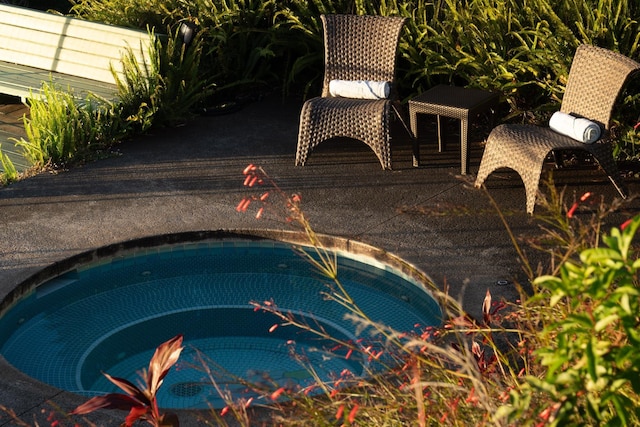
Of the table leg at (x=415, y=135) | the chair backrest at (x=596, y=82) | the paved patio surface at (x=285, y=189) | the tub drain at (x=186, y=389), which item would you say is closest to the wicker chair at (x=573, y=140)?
the chair backrest at (x=596, y=82)

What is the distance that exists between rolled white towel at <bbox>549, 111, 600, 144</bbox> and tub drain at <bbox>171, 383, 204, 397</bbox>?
2.73 meters

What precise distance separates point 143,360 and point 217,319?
1.66 ft

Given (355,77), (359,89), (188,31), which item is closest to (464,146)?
(359,89)

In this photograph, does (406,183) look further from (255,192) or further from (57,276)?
(57,276)

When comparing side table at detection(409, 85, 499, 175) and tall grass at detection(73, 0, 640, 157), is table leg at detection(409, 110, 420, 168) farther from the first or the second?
tall grass at detection(73, 0, 640, 157)

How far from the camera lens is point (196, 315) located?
5.33 m

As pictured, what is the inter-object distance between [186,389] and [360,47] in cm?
319

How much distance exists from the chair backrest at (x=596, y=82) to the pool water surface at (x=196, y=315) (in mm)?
1646

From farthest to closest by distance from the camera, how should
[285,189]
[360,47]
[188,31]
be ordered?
[188,31] → [360,47] → [285,189]

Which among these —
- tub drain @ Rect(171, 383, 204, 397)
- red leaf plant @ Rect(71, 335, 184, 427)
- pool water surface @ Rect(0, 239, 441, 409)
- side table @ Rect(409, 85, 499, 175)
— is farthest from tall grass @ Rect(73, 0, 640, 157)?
red leaf plant @ Rect(71, 335, 184, 427)

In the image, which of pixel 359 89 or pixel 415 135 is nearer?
pixel 415 135

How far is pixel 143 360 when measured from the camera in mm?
4949

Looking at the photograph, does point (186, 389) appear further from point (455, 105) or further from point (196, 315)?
point (455, 105)

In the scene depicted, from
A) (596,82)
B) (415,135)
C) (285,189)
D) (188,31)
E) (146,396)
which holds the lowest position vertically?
(285,189)
